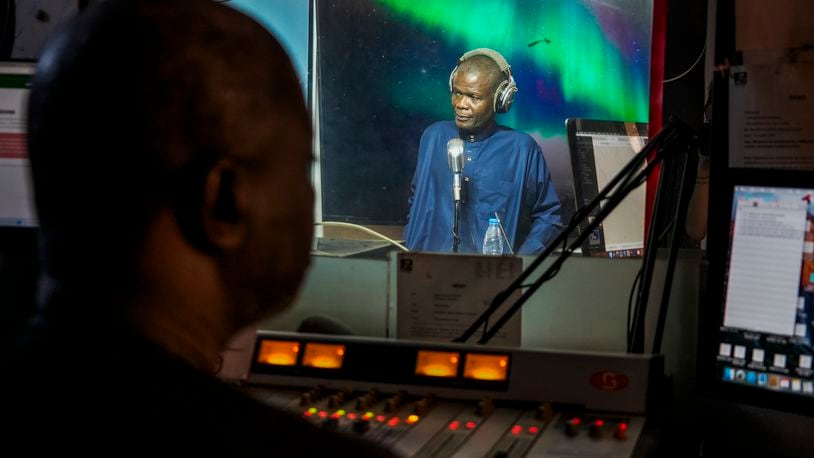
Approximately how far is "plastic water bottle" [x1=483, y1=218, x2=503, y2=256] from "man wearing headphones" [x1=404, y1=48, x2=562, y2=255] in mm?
14

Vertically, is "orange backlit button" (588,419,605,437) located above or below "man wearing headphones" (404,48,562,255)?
below

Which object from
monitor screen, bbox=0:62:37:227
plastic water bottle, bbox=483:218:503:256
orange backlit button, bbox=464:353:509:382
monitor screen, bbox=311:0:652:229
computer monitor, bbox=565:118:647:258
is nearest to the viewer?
orange backlit button, bbox=464:353:509:382

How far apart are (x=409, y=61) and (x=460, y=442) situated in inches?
64.5

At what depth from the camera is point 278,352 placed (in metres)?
1.21

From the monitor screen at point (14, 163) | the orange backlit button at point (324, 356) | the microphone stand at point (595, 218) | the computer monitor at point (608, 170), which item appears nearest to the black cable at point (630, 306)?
the microphone stand at point (595, 218)

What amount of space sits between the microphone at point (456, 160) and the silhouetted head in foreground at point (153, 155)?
6.26 feet

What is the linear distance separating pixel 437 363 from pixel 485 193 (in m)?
1.35

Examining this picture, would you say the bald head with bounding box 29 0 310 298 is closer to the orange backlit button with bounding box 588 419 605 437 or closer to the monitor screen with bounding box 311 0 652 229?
the orange backlit button with bounding box 588 419 605 437

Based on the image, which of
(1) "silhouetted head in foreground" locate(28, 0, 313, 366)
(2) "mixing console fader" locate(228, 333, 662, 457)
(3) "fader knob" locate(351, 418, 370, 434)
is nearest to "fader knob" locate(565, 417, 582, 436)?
(2) "mixing console fader" locate(228, 333, 662, 457)

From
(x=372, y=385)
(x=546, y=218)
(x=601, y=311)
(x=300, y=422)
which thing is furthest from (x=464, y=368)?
(x=546, y=218)

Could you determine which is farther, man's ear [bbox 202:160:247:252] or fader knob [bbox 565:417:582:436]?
fader knob [bbox 565:417:582:436]

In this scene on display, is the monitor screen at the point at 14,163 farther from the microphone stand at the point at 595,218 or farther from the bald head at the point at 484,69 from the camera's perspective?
the bald head at the point at 484,69

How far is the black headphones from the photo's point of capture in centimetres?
243

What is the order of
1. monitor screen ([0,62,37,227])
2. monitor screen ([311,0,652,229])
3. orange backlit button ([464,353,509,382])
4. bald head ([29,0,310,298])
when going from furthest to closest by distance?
monitor screen ([311,0,652,229]) < monitor screen ([0,62,37,227]) < orange backlit button ([464,353,509,382]) < bald head ([29,0,310,298])
